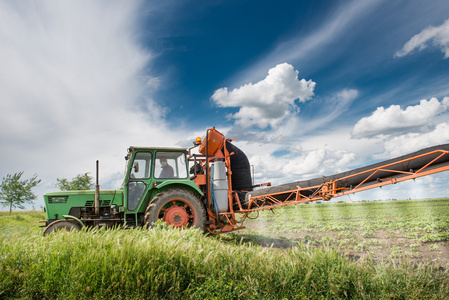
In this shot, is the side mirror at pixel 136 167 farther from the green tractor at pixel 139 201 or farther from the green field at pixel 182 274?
the green field at pixel 182 274

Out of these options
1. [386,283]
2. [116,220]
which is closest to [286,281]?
[386,283]

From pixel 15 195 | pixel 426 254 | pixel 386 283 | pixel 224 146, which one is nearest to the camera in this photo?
pixel 386 283

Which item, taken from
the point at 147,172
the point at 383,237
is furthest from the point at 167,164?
the point at 383,237

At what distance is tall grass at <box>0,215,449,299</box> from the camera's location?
3.37m

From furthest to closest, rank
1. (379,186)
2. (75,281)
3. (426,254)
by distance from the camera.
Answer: (426,254) → (379,186) → (75,281)

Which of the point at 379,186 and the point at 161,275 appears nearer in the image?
the point at 161,275

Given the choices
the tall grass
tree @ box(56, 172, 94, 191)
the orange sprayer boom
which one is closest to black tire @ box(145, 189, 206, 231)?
the orange sprayer boom

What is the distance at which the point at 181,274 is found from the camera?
3678 mm

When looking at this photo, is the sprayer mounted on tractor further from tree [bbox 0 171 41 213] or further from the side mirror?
tree [bbox 0 171 41 213]

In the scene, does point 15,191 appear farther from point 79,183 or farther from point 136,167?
point 136,167

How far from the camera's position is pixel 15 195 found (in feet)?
76.9

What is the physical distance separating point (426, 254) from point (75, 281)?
22.8ft

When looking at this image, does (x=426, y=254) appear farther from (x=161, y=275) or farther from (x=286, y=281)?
(x=161, y=275)

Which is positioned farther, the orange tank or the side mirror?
the orange tank
